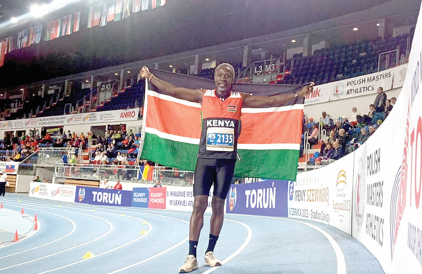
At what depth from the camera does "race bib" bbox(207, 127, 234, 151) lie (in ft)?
13.0

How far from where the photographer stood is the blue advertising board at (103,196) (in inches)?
814

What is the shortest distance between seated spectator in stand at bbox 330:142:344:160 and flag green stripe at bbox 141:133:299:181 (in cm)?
757

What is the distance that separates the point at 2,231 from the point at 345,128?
1056cm

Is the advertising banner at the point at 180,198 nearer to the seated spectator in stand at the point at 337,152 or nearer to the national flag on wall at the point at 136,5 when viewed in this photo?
the seated spectator in stand at the point at 337,152

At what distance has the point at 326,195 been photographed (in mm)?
8539

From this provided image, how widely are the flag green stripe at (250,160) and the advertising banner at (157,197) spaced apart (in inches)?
554

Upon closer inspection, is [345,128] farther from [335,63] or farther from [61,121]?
[61,121]

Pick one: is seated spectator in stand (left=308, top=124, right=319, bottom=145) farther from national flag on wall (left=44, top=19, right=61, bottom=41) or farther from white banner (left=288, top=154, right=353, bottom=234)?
national flag on wall (left=44, top=19, right=61, bottom=41)

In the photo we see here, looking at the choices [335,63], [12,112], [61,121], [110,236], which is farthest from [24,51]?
[110,236]

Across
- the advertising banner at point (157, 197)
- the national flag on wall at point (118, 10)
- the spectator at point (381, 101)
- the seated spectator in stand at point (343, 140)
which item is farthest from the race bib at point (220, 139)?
the national flag on wall at point (118, 10)

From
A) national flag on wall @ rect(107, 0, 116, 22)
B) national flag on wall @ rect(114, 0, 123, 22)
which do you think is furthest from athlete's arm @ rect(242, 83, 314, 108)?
national flag on wall @ rect(107, 0, 116, 22)

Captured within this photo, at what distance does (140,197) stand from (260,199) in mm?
8127

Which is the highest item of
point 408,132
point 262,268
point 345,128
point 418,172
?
point 345,128

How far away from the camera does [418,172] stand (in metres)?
2.23
